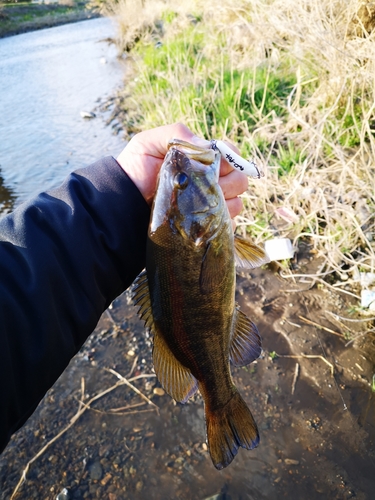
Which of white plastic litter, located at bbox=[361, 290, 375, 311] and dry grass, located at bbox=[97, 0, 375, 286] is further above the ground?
dry grass, located at bbox=[97, 0, 375, 286]

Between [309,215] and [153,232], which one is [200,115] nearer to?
[309,215]

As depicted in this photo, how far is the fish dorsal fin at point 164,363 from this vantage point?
1745 mm

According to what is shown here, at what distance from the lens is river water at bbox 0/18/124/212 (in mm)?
8391

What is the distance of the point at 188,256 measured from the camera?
5.47 ft

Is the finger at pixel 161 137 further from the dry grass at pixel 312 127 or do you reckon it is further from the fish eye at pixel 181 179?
the dry grass at pixel 312 127

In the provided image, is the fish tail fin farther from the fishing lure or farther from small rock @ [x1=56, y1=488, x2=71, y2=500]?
small rock @ [x1=56, y1=488, x2=71, y2=500]

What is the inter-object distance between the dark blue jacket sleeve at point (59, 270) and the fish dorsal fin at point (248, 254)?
53 centimetres

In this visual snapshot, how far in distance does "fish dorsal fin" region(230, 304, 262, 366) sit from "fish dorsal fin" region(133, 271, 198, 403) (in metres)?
0.27

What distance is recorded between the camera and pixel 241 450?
2.74 meters

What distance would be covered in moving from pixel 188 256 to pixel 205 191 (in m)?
0.32

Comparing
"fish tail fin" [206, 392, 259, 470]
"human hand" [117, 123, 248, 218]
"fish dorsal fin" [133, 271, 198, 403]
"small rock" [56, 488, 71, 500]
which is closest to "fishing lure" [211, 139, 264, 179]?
"human hand" [117, 123, 248, 218]

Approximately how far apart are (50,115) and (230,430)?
12.1m

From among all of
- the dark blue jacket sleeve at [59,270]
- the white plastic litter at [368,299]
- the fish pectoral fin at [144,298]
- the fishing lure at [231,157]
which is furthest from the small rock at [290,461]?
the fishing lure at [231,157]

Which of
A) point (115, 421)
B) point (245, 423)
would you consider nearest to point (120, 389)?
point (115, 421)
